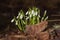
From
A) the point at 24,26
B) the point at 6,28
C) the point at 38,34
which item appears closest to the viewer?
the point at 38,34

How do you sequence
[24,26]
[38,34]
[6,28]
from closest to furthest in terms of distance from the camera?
[38,34], [24,26], [6,28]

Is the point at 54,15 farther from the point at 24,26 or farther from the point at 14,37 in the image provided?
the point at 14,37

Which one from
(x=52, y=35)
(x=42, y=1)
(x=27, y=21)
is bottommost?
(x=52, y=35)

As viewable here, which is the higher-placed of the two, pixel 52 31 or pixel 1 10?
pixel 1 10

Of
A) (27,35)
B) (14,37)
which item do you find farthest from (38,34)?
(14,37)

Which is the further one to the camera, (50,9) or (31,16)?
(50,9)

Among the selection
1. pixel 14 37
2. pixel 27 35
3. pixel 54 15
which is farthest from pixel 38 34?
→ pixel 54 15

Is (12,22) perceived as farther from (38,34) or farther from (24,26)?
(38,34)
